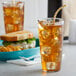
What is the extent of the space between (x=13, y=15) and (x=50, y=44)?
0.46m

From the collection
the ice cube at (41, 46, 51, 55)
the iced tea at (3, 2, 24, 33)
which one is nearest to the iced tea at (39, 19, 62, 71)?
the ice cube at (41, 46, 51, 55)

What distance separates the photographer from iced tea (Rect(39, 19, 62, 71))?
3.84 ft

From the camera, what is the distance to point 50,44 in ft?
3.86

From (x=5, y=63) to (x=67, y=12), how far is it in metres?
1.31

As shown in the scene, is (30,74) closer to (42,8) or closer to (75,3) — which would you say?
(42,8)

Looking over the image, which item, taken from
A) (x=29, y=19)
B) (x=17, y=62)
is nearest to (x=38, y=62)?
(x=17, y=62)

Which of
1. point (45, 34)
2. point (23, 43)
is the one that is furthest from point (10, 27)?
point (45, 34)

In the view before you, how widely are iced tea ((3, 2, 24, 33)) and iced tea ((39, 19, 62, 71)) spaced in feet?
1.33

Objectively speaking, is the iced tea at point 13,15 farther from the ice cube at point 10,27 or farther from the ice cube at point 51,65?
the ice cube at point 51,65

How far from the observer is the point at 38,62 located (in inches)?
53.0

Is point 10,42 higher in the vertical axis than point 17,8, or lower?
lower

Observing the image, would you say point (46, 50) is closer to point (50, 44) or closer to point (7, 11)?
point (50, 44)

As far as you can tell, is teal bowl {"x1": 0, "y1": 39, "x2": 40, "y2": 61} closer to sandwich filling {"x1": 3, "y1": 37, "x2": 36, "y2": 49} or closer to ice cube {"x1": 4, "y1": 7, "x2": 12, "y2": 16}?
sandwich filling {"x1": 3, "y1": 37, "x2": 36, "y2": 49}

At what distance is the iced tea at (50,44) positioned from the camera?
46.1 inches
